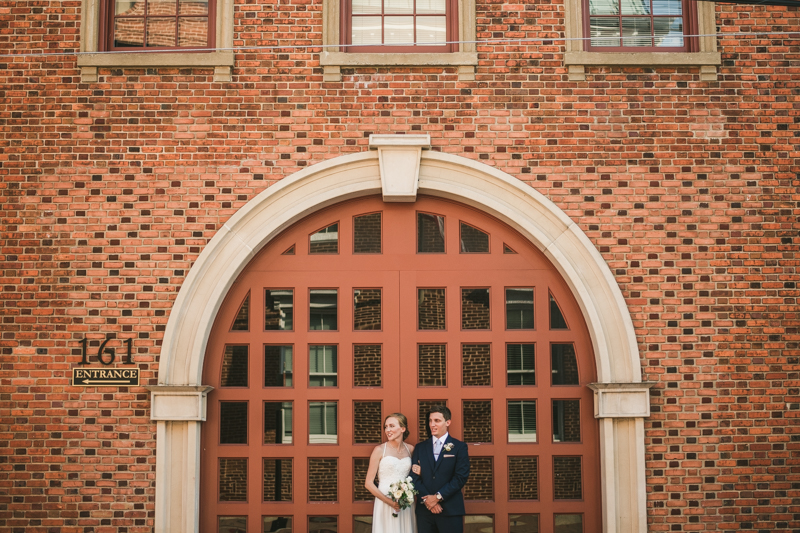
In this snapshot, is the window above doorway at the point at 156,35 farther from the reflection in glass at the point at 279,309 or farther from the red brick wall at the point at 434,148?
the reflection in glass at the point at 279,309

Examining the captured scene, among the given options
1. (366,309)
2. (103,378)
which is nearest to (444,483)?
(366,309)

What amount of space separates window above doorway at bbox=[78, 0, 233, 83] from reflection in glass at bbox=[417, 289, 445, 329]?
2.83m

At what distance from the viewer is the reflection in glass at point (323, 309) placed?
727 cm

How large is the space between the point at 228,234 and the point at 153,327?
1103mm

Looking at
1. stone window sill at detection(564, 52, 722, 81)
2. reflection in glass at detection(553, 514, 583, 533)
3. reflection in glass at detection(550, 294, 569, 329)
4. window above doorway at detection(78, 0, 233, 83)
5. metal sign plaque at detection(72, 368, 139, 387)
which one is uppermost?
window above doorway at detection(78, 0, 233, 83)

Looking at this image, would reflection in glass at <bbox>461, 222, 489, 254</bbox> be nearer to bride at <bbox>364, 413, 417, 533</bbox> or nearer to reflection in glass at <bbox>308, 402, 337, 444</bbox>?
bride at <bbox>364, 413, 417, 533</bbox>

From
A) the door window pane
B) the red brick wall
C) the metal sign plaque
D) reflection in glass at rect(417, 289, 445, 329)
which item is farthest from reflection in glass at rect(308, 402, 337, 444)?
the metal sign plaque

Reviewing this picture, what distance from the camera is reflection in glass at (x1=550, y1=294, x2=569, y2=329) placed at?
7250mm

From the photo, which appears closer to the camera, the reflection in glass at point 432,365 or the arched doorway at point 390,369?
the arched doorway at point 390,369

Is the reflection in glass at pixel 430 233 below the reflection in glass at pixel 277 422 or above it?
above

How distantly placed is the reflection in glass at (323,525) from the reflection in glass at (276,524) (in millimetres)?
196

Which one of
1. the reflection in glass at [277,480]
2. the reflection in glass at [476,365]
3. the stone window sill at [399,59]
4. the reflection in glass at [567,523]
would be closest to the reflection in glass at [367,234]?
the reflection in glass at [476,365]

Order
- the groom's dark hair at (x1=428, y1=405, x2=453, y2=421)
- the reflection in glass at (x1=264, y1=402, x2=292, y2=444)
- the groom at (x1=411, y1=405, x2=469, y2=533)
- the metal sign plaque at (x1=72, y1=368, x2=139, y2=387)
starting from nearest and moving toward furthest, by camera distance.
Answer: the groom at (x1=411, y1=405, x2=469, y2=533) < the groom's dark hair at (x1=428, y1=405, x2=453, y2=421) < the metal sign plaque at (x1=72, y1=368, x2=139, y2=387) < the reflection in glass at (x1=264, y1=402, x2=292, y2=444)

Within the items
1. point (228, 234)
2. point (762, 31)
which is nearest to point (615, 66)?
point (762, 31)
